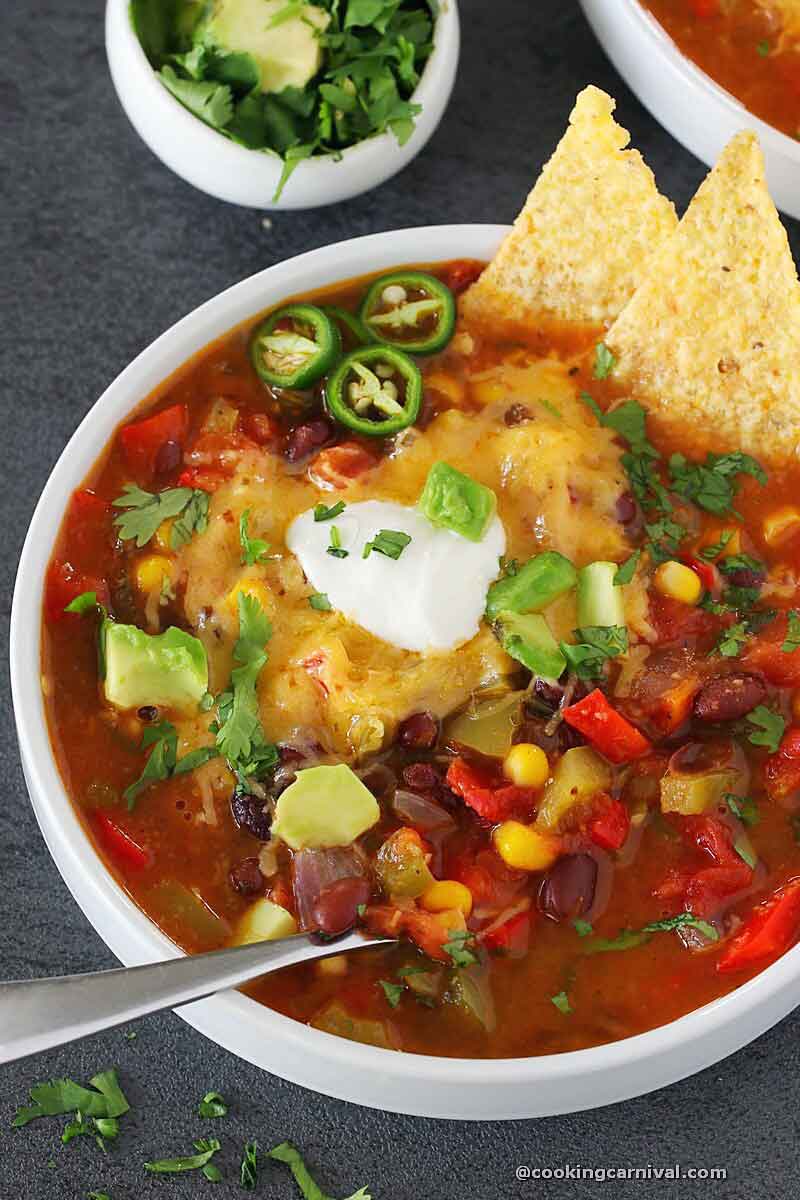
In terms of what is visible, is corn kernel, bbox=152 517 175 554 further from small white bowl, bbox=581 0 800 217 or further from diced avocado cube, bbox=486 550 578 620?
small white bowl, bbox=581 0 800 217

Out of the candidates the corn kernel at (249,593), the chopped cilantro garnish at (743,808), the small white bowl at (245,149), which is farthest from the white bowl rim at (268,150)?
the chopped cilantro garnish at (743,808)

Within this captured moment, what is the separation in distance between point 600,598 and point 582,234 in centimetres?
96

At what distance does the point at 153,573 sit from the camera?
3701 millimetres

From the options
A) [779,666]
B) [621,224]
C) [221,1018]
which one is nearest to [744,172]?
[621,224]

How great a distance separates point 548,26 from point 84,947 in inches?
118

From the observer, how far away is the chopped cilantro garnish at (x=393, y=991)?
11.3ft

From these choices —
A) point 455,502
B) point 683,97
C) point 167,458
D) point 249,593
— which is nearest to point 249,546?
point 249,593

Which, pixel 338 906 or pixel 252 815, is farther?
pixel 252 815

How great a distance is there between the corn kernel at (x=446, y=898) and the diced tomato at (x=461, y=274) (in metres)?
1.55

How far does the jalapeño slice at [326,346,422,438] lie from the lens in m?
3.93

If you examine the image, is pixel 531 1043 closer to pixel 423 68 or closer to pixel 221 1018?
pixel 221 1018

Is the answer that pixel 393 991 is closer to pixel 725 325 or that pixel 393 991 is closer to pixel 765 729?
pixel 765 729

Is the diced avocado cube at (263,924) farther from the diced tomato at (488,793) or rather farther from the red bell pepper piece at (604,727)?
the red bell pepper piece at (604,727)

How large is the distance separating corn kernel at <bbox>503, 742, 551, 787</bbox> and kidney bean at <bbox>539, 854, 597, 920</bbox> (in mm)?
183
